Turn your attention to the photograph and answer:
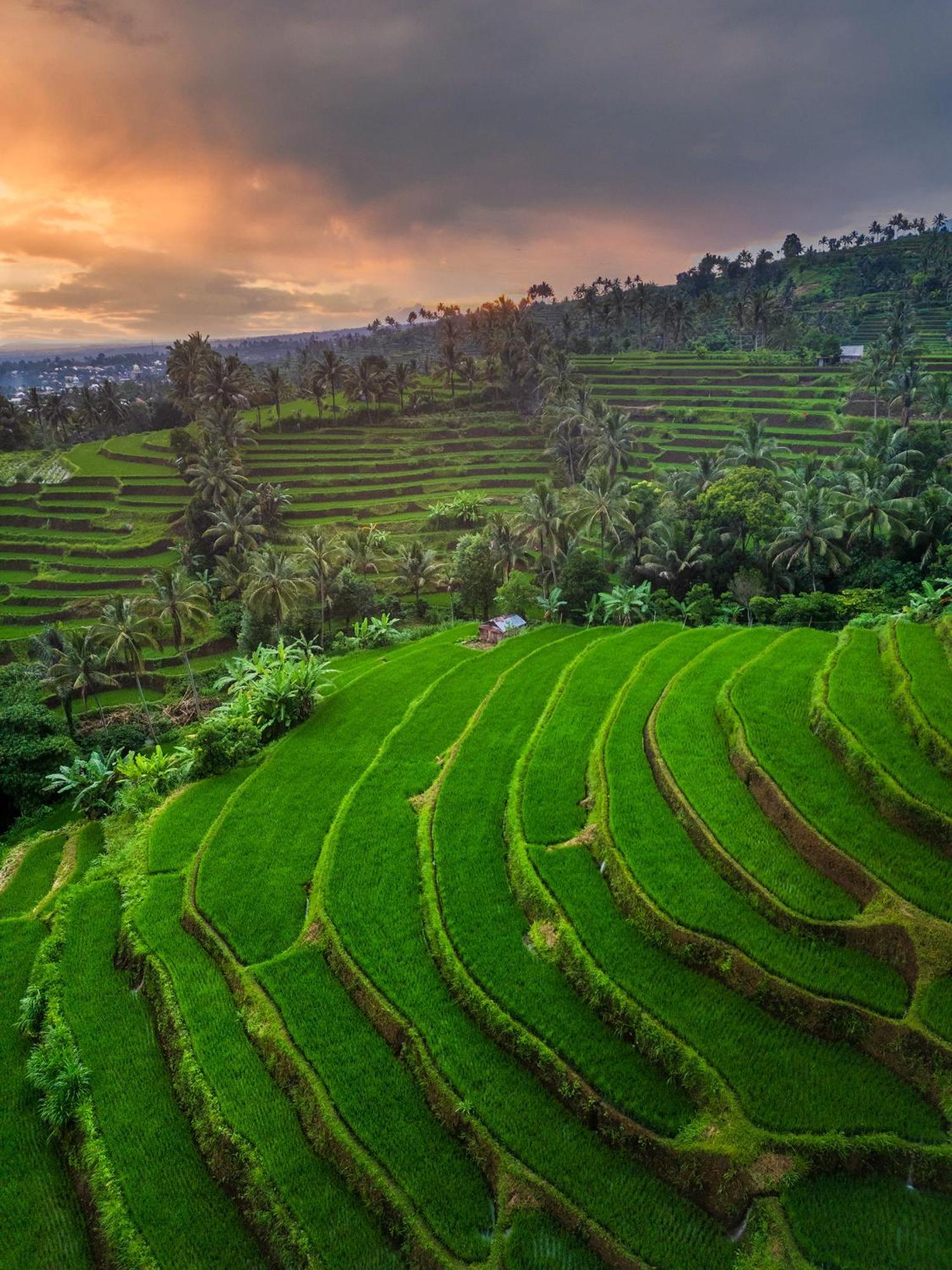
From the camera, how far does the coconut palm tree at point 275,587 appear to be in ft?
117

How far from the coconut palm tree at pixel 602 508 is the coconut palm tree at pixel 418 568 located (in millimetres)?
9745

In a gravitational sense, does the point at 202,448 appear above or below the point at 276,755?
above

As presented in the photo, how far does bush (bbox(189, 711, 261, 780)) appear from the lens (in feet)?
→ 64.7

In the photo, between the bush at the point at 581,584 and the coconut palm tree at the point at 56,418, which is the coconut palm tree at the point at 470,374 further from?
the bush at the point at 581,584

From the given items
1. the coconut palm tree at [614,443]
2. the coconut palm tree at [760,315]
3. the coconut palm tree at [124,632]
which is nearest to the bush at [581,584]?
the coconut palm tree at [614,443]

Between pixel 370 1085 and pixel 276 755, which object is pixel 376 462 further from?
pixel 370 1085

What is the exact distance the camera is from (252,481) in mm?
62781

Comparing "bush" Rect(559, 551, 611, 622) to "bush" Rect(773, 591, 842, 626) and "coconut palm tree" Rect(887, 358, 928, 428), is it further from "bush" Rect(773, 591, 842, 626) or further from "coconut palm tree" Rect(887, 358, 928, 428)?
"coconut palm tree" Rect(887, 358, 928, 428)

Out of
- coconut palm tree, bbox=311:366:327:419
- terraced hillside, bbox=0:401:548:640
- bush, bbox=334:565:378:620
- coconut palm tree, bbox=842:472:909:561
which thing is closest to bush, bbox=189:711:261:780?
bush, bbox=334:565:378:620

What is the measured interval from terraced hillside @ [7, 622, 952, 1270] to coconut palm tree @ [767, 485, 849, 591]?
14.3 metres

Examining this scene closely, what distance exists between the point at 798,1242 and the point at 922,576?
92.8 ft

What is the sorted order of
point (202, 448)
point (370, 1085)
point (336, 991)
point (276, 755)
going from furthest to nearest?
point (202, 448) → point (276, 755) → point (336, 991) → point (370, 1085)

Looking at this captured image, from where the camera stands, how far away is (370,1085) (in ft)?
34.7

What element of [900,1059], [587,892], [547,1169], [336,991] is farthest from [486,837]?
[900,1059]
